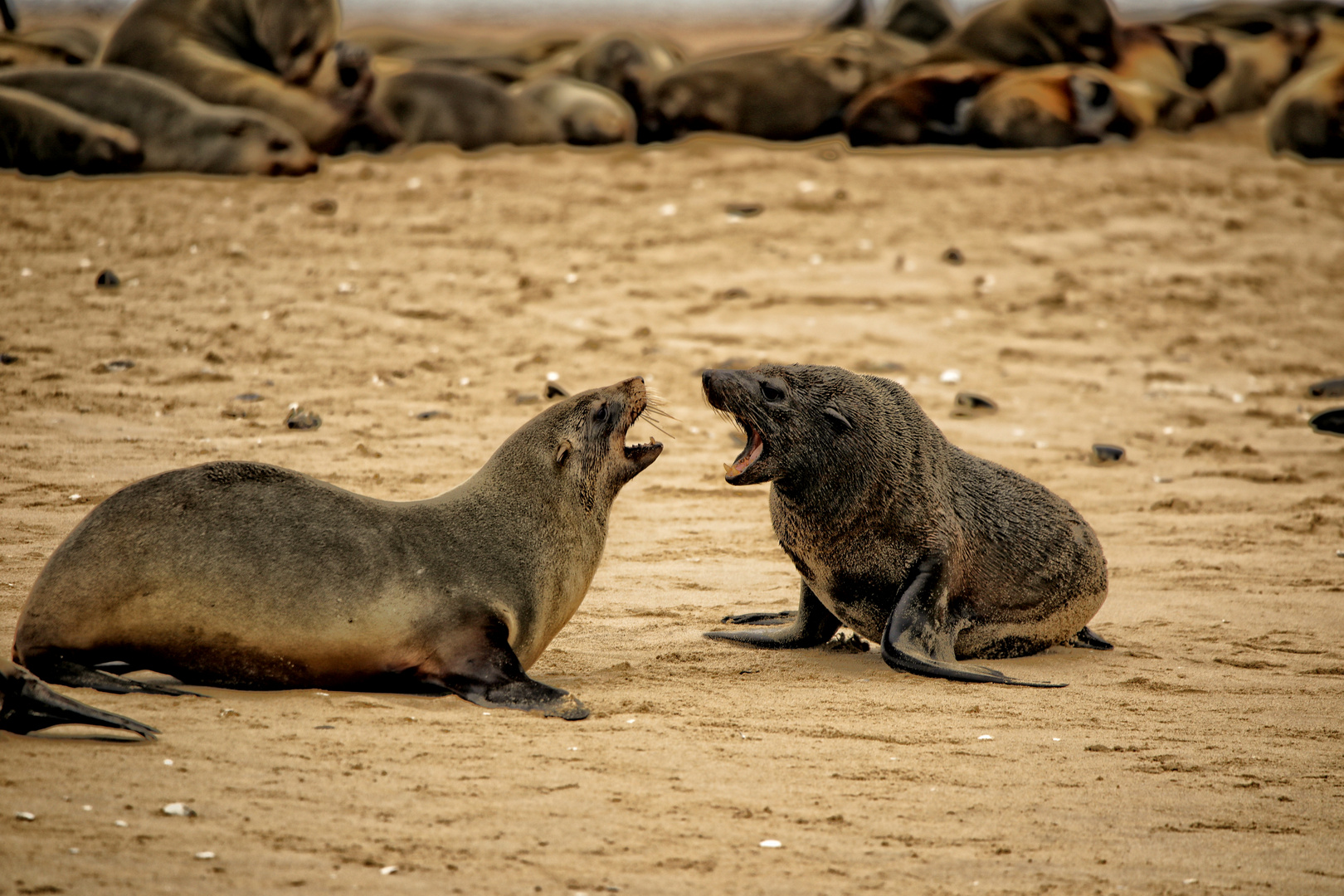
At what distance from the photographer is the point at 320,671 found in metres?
4.05

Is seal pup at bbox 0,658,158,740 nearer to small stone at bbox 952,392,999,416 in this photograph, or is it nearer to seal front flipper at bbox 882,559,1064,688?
seal front flipper at bbox 882,559,1064,688

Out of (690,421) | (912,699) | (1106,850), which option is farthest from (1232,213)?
(1106,850)

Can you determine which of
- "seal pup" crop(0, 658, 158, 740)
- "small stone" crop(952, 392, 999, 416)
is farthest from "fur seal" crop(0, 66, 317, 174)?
"seal pup" crop(0, 658, 158, 740)

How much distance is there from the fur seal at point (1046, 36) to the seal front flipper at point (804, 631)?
12.8 m

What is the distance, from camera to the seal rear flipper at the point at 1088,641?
5359 millimetres

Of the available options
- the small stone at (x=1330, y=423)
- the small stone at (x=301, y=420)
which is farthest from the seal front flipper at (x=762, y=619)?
the small stone at (x=1330, y=423)

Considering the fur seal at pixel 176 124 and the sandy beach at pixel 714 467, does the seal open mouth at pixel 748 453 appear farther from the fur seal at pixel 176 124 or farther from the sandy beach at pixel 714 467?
the fur seal at pixel 176 124

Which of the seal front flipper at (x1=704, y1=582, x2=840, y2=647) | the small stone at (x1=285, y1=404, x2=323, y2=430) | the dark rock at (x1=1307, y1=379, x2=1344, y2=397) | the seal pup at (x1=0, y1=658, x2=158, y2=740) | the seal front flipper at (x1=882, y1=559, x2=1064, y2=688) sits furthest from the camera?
the dark rock at (x1=1307, y1=379, x2=1344, y2=397)

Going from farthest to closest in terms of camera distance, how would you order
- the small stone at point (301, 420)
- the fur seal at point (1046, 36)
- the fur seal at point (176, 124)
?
the fur seal at point (1046, 36), the fur seal at point (176, 124), the small stone at point (301, 420)

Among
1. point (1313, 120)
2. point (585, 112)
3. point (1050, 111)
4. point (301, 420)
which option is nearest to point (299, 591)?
point (301, 420)

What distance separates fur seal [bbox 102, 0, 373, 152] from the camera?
12.9 metres

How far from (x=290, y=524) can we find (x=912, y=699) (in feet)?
6.14

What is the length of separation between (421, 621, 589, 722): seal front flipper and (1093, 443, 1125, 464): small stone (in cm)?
465

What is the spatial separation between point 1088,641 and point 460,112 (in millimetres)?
10208
